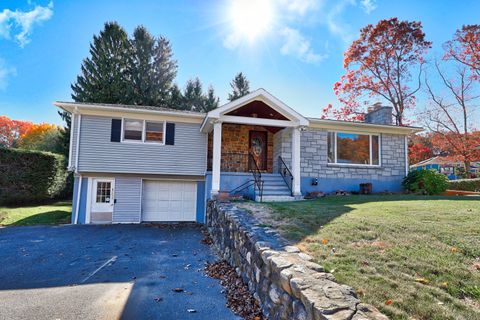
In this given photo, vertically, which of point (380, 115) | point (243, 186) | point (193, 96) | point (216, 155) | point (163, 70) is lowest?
point (243, 186)

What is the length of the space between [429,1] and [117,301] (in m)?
14.1

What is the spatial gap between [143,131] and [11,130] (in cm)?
3309

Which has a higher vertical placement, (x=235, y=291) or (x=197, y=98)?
(x=197, y=98)

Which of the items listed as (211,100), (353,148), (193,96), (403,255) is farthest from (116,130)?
(211,100)

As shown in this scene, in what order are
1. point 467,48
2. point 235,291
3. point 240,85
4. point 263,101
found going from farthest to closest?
point 240,85
point 467,48
point 263,101
point 235,291

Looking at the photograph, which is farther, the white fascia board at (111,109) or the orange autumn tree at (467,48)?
the orange autumn tree at (467,48)

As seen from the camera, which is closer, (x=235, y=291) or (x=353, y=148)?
(x=235, y=291)

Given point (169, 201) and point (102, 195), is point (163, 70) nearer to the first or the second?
Answer: point (102, 195)

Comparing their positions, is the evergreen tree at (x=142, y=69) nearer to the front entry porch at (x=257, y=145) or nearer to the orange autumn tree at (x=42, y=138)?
the orange autumn tree at (x=42, y=138)

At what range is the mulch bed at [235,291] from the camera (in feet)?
11.7

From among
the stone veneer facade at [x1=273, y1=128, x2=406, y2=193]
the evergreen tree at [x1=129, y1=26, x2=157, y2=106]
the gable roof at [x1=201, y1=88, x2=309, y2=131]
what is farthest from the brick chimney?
the evergreen tree at [x1=129, y1=26, x2=157, y2=106]

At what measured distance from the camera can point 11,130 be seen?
106 feet

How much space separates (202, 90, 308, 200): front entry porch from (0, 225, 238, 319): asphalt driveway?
3.07 meters

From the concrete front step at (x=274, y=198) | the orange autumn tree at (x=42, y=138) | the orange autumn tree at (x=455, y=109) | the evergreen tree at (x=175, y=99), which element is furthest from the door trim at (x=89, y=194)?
the orange autumn tree at (x=455, y=109)
